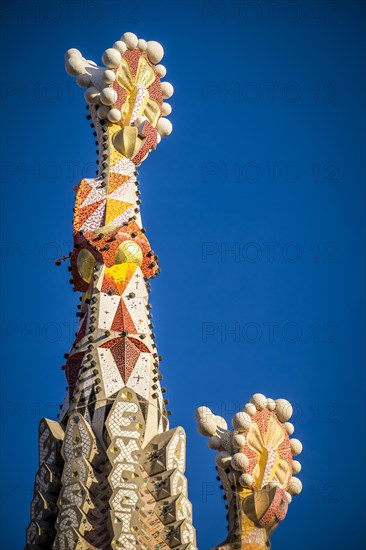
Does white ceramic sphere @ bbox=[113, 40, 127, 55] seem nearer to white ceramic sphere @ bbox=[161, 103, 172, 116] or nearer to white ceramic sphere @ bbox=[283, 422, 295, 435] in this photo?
white ceramic sphere @ bbox=[161, 103, 172, 116]

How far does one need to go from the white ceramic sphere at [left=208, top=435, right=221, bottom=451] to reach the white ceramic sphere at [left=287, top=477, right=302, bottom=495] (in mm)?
1398

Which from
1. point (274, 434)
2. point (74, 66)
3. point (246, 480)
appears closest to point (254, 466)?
point (246, 480)

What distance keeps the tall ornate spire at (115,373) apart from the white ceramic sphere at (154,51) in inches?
0.9

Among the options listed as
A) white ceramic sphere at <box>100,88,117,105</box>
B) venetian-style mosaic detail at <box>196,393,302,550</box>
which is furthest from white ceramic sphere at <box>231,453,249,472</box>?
white ceramic sphere at <box>100,88,117,105</box>

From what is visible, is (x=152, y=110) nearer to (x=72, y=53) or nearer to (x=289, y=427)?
(x=72, y=53)

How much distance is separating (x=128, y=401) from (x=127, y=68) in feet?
21.9

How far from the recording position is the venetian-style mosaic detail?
2569cm

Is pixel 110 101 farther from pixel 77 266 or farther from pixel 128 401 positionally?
pixel 128 401

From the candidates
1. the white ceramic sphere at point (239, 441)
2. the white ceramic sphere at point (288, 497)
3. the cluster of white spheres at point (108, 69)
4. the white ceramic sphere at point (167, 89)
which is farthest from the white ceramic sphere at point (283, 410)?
the white ceramic sphere at point (167, 89)

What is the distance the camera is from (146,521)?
81.4ft

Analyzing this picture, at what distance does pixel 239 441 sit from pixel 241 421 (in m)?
0.33

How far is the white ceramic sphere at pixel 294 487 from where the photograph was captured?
26.4 m

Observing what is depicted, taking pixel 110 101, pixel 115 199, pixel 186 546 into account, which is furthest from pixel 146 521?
pixel 110 101

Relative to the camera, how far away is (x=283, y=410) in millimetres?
26406
